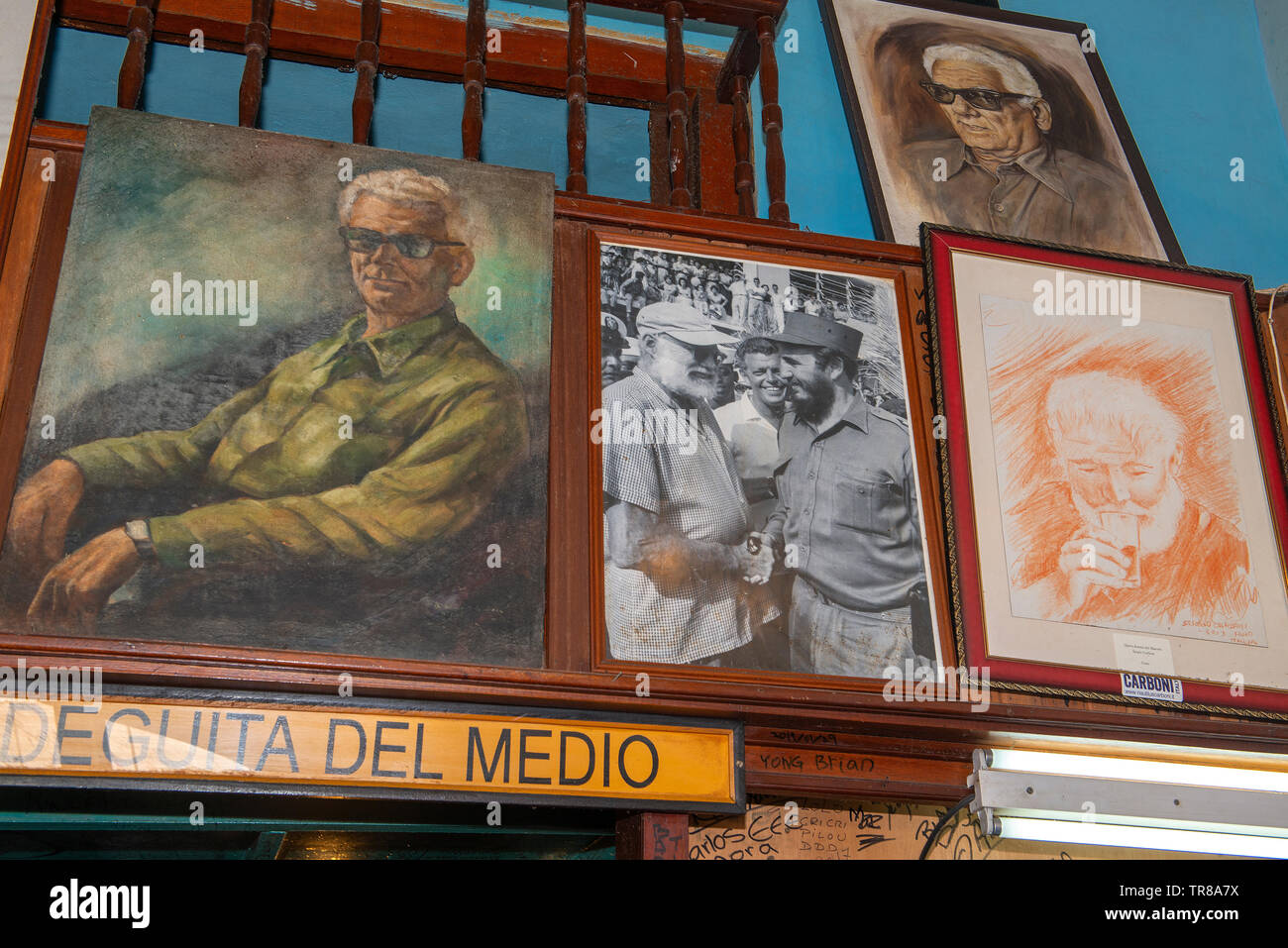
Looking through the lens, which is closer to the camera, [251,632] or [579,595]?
[251,632]

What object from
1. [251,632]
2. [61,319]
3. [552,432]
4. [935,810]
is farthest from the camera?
[935,810]

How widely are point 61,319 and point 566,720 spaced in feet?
4.38

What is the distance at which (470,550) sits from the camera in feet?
8.98

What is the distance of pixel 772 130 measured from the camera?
3469 millimetres

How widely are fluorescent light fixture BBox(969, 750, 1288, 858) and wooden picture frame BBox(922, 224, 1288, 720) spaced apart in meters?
0.16

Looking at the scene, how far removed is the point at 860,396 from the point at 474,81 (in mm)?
1244

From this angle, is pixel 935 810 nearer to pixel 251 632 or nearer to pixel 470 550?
pixel 470 550

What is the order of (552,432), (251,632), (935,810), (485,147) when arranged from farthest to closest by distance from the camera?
1. (485,147)
2. (935,810)
3. (552,432)
4. (251,632)

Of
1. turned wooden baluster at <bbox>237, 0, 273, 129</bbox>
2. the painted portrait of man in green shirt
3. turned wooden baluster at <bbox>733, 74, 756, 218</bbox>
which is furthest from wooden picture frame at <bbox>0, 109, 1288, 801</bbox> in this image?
turned wooden baluster at <bbox>733, 74, 756, 218</bbox>

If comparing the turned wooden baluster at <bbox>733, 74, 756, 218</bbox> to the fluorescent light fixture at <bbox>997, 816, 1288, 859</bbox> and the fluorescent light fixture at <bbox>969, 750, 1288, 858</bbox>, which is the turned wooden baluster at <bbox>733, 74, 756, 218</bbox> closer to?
the fluorescent light fixture at <bbox>969, 750, 1288, 858</bbox>

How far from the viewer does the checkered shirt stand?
108 inches

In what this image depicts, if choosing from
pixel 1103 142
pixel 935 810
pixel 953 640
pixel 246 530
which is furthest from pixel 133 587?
pixel 1103 142

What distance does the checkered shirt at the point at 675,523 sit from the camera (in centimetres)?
275

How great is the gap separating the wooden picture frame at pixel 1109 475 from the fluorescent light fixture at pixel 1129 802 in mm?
160
